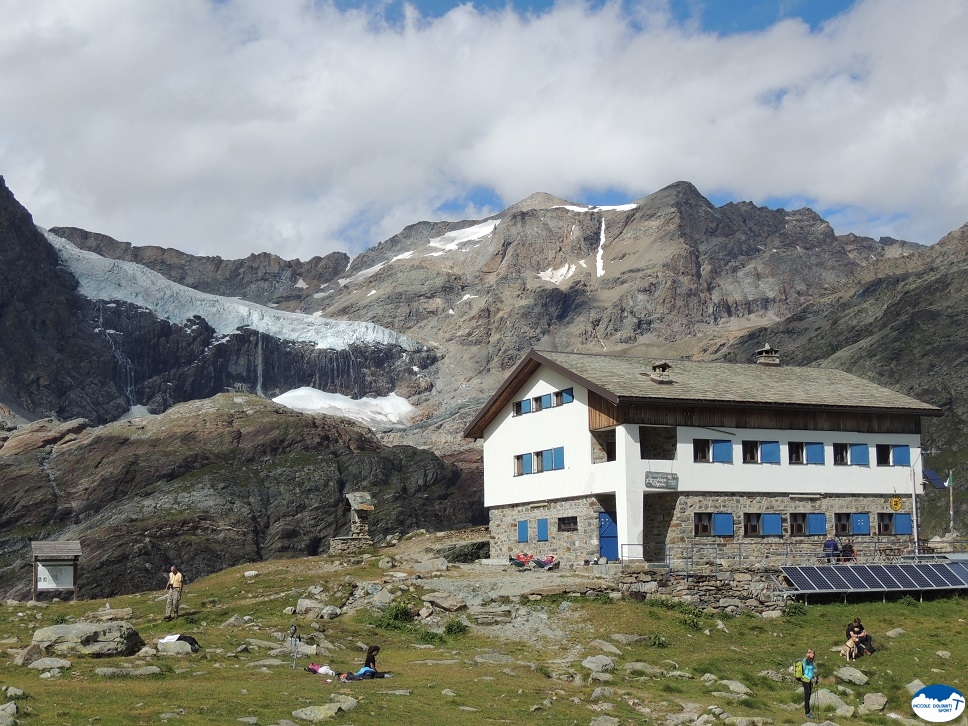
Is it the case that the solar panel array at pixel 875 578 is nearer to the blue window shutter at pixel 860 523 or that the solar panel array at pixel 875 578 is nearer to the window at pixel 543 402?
the blue window shutter at pixel 860 523

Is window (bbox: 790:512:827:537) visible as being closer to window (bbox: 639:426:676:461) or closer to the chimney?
window (bbox: 639:426:676:461)

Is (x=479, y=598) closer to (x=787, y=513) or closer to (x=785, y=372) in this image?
(x=787, y=513)

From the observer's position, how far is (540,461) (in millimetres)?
57375

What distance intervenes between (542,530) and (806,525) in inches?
504

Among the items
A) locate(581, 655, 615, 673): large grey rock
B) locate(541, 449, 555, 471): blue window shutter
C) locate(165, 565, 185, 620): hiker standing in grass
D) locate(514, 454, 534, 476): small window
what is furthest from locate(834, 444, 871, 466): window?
locate(165, 565, 185, 620): hiker standing in grass

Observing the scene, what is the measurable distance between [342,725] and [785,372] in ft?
141

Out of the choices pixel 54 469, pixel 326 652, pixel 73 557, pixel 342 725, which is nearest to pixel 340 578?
pixel 73 557

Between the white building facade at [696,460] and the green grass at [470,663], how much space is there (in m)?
8.12

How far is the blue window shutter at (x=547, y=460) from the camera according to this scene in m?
56.2

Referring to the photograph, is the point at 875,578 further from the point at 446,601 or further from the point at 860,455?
the point at 446,601

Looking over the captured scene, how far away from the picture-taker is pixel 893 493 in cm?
5600

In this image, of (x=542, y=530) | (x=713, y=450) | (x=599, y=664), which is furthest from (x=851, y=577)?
(x=599, y=664)

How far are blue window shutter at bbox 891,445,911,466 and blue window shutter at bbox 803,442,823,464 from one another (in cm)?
497

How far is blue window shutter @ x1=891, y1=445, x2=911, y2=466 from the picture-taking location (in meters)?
56.6
